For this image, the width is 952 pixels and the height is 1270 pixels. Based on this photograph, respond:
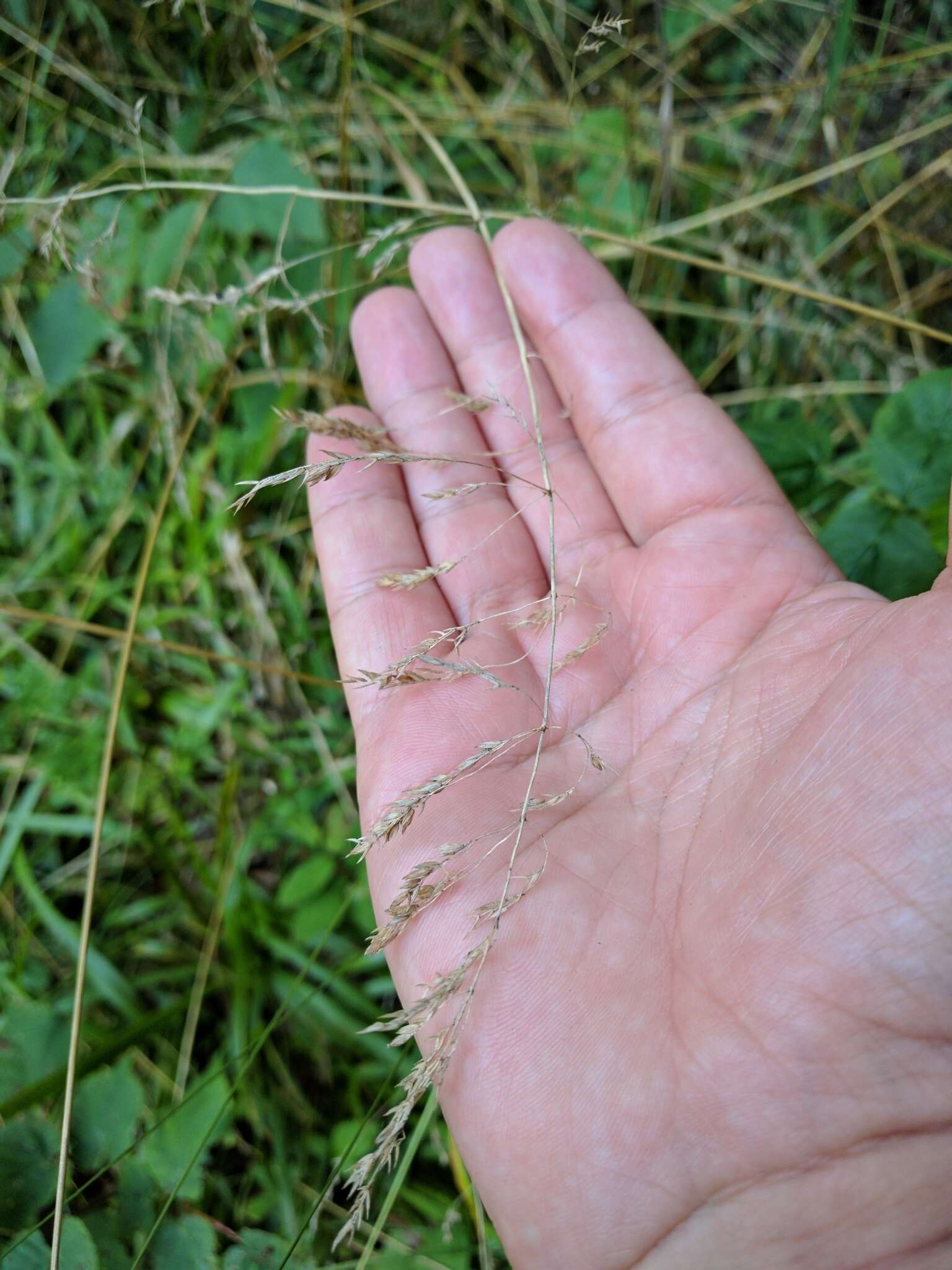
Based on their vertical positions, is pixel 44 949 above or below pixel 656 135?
below

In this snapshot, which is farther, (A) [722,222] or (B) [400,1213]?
(A) [722,222]

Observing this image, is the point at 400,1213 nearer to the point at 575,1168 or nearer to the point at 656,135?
the point at 575,1168

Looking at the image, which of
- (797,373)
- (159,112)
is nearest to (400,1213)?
(797,373)

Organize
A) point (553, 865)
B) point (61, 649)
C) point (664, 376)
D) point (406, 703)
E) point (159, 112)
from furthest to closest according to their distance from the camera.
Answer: point (159, 112)
point (61, 649)
point (664, 376)
point (406, 703)
point (553, 865)

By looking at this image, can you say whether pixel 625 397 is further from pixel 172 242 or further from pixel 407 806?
pixel 172 242

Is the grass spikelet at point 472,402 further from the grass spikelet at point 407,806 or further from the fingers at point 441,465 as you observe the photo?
the grass spikelet at point 407,806

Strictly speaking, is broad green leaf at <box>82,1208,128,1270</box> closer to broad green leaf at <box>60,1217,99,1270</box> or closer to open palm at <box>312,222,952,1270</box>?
broad green leaf at <box>60,1217,99,1270</box>

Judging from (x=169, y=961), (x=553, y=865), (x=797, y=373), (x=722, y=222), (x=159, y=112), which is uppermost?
(x=159, y=112)
